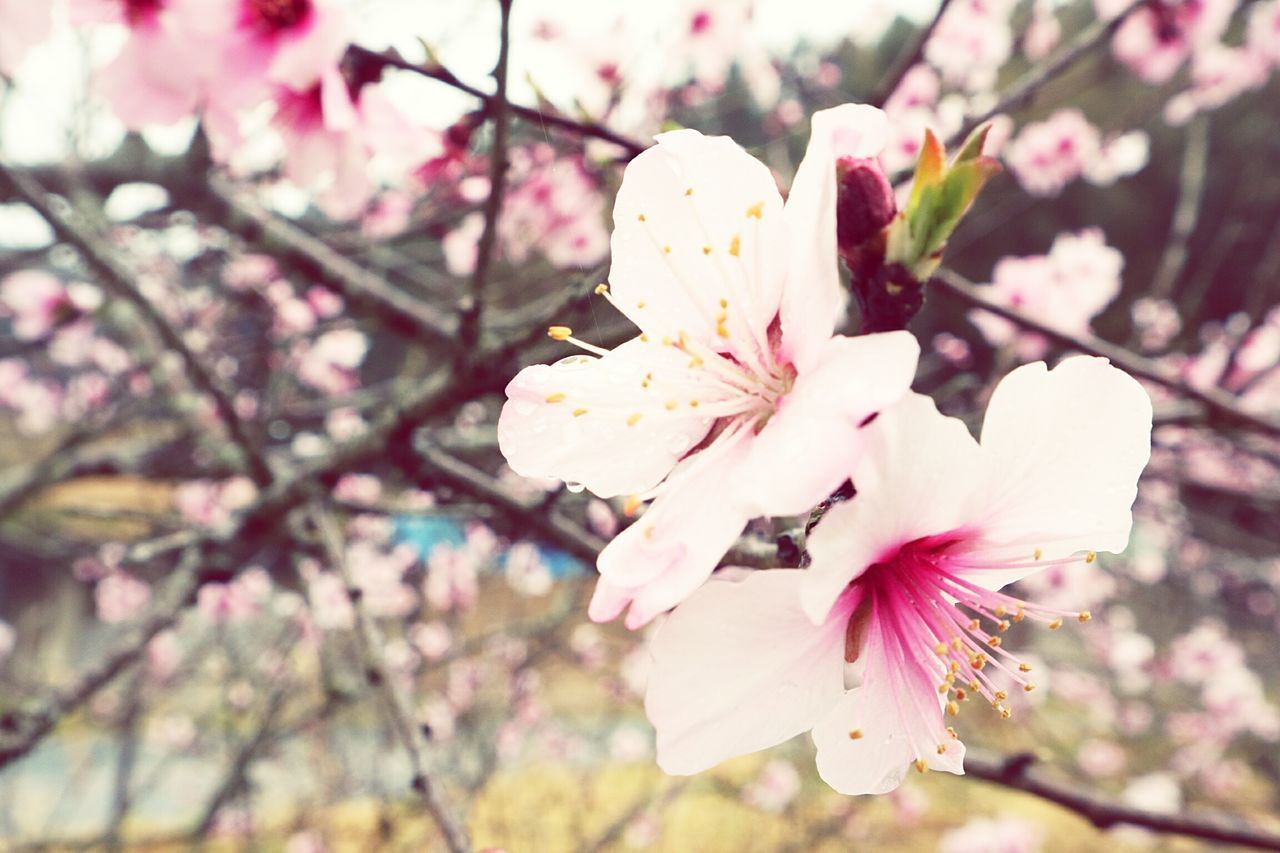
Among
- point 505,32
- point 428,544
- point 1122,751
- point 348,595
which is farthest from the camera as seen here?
point 1122,751

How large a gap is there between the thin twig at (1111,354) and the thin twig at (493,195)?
465mm

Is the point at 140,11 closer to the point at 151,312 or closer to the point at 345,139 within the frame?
the point at 345,139

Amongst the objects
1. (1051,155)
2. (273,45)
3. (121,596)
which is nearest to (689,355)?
(273,45)

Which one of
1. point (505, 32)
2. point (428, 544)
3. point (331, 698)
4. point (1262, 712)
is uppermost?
point (505, 32)

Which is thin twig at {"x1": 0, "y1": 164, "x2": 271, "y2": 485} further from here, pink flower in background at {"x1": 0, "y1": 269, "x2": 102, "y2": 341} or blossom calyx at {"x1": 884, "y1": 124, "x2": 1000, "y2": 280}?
pink flower in background at {"x1": 0, "y1": 269, "x2": 102, "y2": 341}

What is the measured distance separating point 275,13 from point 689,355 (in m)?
0.62

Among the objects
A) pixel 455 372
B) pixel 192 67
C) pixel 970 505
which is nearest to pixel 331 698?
pixel 455 372

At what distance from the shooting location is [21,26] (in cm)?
93

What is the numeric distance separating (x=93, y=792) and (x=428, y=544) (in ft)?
14.5

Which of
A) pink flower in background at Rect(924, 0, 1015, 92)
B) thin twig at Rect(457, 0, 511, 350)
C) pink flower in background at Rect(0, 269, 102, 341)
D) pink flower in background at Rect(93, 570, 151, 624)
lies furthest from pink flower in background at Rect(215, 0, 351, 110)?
pink flower in background at Rect(93, 570, 151, 624)

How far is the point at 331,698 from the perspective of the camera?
148 cm

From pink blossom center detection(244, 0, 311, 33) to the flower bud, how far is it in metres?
0.63

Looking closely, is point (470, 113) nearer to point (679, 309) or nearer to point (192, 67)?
point (192, 67)

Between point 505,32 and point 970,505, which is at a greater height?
point 505,32
